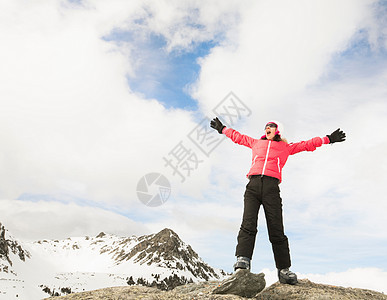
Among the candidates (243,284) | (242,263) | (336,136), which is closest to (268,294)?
(243,284)

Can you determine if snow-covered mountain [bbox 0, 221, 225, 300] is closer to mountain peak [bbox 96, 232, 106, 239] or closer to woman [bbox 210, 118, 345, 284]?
mountain peak [bbox 96, 232, 106, 239]

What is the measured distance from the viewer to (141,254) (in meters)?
39.2

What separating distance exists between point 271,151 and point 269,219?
161cm

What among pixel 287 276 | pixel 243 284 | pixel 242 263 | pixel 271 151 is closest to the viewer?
pixel 243 284

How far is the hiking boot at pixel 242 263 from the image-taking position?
6731mm

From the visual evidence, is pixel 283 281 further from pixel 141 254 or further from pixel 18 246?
pixel 141 254

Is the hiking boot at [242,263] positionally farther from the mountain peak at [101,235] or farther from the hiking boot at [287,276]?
the mountain peak at [101,235]

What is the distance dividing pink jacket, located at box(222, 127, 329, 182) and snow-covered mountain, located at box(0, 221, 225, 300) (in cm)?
1450

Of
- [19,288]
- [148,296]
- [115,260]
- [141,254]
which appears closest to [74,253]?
[115,260]

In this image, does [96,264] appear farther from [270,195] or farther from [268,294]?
[270,195]

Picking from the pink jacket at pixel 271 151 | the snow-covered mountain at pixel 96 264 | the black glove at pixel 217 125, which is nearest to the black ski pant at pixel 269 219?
the pink jacket at pixel 271 151

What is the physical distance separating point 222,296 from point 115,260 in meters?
37.4

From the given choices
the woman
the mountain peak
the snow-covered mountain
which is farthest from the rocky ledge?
the mountain peak

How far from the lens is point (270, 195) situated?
23.6ft
